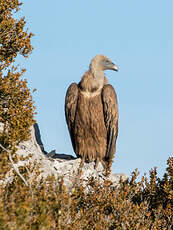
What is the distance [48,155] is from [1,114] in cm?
436

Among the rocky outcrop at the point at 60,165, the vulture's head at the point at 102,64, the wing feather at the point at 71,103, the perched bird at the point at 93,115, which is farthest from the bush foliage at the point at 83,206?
the vulture's head at the point at 102,64

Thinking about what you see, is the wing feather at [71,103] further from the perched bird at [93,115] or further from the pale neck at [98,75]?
the pale neck at [98,75]

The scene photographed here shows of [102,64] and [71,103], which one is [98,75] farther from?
[71,103]

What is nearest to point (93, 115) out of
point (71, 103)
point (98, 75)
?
point (71, 103)

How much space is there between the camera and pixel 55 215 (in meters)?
7.58

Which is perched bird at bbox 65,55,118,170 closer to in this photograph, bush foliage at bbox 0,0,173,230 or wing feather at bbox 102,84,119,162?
wing feather at bbox 102,84,119,162

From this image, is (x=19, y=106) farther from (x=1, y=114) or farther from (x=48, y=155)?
(x=48, y=155)

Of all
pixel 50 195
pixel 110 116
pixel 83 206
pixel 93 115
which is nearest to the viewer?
pixel 50 195

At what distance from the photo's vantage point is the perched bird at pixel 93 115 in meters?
15.3

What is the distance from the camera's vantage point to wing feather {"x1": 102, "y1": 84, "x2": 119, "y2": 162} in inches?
604

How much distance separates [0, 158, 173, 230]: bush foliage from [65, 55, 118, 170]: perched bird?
356 centimetres

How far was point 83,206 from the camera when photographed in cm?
1084

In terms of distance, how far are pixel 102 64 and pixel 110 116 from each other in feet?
5.04

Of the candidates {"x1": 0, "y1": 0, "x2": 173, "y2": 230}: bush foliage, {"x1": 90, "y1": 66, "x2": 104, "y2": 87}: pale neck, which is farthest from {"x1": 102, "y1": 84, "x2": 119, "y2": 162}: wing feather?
{"x1": 0, "y1": 0, "x2": 173, "y2": 230}: bush foliage
